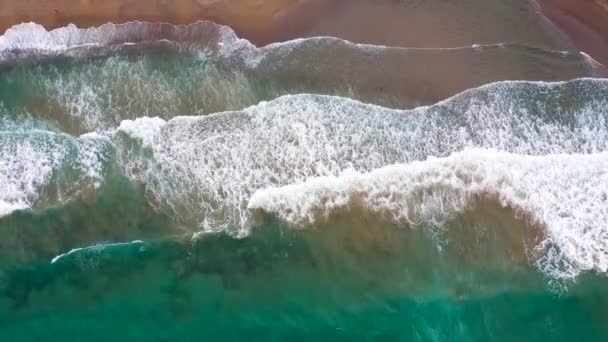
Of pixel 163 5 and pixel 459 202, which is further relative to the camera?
pixel 163 5

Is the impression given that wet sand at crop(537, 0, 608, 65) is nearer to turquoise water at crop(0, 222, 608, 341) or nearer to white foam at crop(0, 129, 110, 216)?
turquoise water at crop(0, 222, 608, 341)

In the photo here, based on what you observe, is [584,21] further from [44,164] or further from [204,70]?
[44,164]

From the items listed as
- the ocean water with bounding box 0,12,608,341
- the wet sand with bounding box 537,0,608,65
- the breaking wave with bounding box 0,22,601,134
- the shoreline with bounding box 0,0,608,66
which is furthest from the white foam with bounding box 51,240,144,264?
the wet sand with bounding box 537,0,608,65

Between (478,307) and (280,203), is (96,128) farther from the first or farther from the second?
(478,307)

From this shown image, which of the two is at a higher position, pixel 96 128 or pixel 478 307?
pixel 96 128

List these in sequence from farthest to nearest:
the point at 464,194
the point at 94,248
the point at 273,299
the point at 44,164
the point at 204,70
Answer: the point at 204,70, the point at 44,164, the point at 464,194, the point at 94,248, the point at 273,299

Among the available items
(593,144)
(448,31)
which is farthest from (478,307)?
(448,31)

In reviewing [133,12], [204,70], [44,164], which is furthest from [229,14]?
[44,164]
